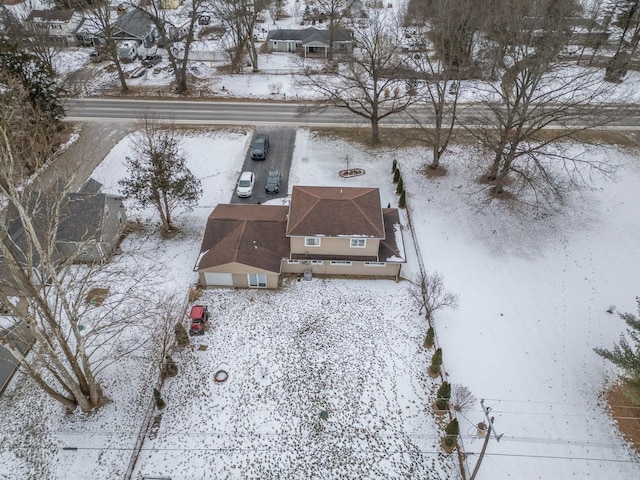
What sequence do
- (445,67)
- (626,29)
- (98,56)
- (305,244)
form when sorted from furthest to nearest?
(98,56)
(626,29)
(445,67)
(305,244)

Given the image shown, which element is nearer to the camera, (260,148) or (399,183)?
(399,183)

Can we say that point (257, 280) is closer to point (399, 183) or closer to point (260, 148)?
point (399, 183)

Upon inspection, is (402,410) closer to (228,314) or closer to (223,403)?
(223,403)

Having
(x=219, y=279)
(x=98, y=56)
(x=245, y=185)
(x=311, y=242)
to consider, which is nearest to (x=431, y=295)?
(x=311, y=242)

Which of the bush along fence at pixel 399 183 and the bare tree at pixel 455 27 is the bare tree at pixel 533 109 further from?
the bush along fence at pixel 399 183

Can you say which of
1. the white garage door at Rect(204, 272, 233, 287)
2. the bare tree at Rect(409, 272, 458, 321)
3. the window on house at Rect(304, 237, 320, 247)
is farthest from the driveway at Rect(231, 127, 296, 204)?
the bare tree at Rect(409, 272, 458, 321)

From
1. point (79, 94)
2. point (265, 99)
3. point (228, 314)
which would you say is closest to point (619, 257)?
point (228, 314)
